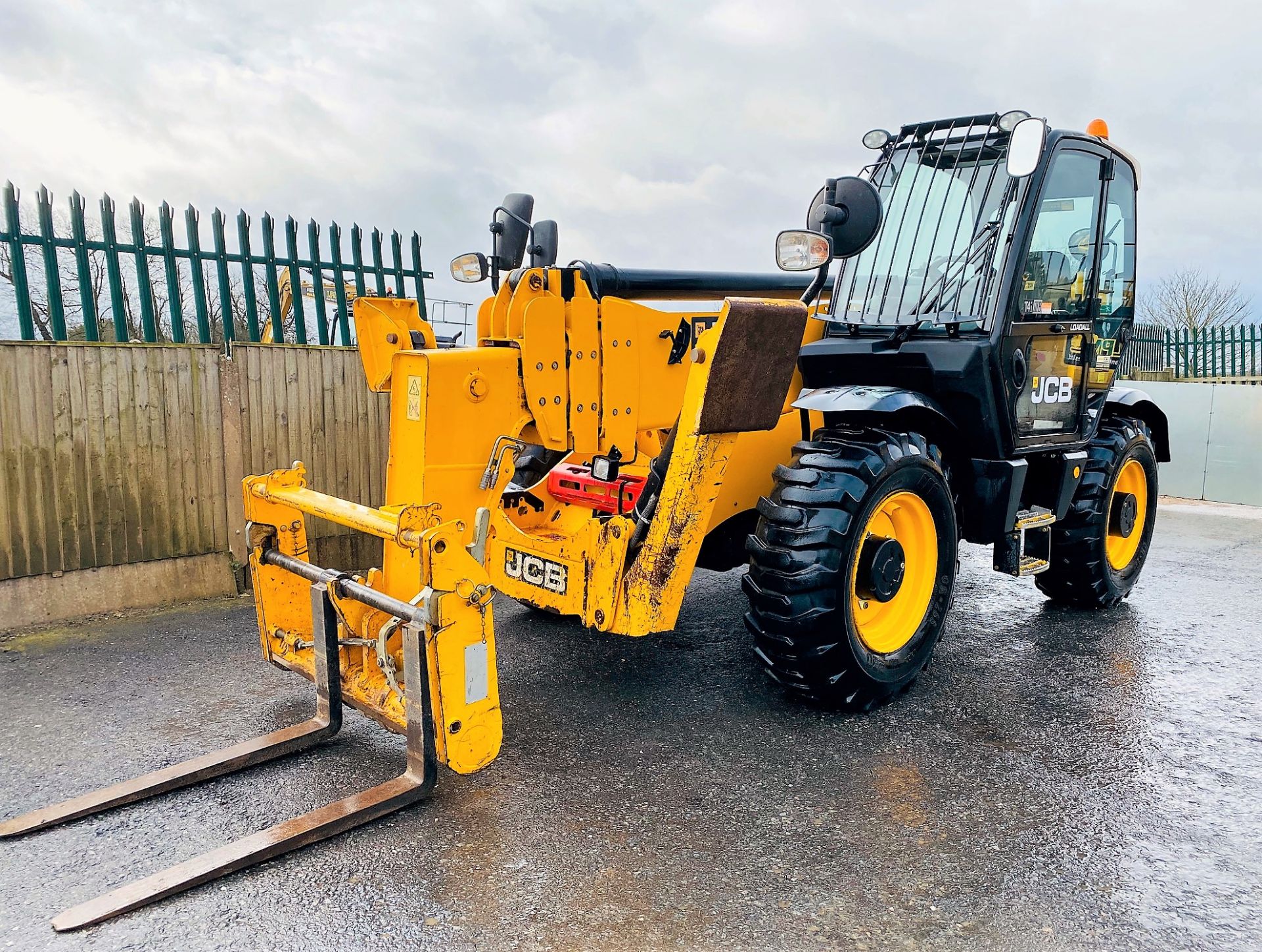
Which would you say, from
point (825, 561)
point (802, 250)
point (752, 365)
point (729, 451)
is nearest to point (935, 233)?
point (802, 250)

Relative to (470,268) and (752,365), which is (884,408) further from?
(470,268)

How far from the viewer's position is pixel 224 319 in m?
A: 6.08

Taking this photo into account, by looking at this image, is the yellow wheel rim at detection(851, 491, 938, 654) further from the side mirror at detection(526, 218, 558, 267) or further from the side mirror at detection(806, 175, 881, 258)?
the side mirror at detection(526, 218, 558, 267)

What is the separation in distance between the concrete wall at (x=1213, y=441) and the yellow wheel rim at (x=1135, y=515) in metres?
5.69

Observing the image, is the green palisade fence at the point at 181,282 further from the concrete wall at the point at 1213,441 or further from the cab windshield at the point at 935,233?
the concrete wall at the point at 1213,441

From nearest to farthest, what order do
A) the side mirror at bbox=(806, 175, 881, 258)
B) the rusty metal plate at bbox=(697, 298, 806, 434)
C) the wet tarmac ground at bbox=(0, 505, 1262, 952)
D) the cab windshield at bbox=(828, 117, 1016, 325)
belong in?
1. the wet tarmac ground at bbox=(0, 505, 1262, 952)
2. the rusty metal plate at bbox=(697, 298, 806, 434)
3. the side mirror at bbox=(806, 175, 881, 258)
4. the cab windshield at bbox=(828, 117, 1016, 325)

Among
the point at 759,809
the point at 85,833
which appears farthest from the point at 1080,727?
the point at 85,833

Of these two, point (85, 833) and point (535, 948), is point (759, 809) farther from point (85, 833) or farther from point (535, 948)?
point (85, 833)

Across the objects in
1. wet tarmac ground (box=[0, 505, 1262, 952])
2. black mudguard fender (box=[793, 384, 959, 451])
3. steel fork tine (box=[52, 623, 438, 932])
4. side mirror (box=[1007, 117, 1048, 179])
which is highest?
side mirror (box=[1007, 117, 1048, 179])

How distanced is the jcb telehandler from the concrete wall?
6.81 meters

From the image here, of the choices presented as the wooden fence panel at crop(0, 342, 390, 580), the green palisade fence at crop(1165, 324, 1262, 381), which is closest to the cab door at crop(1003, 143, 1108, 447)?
the wooden fence panel at crop(0, 342, 390, 580)

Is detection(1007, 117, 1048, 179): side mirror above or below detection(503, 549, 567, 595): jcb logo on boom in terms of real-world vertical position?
above

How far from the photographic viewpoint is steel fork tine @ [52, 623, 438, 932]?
264 centimetres

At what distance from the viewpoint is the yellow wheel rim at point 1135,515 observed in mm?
6074
